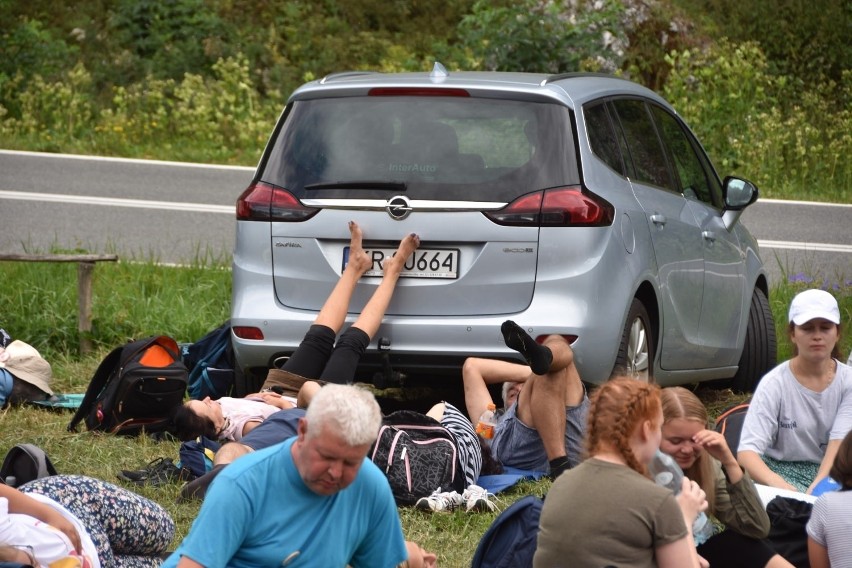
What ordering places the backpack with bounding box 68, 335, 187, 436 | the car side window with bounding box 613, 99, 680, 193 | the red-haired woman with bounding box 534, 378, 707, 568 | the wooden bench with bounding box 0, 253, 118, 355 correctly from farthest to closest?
the wooden bench with bounding box 0, 253, 118, 355 < the car side window with bounding box 613, 99, 680, 193 < the backpack with bounding box 68, 335, 187, 436 < the red-haired woman with bounding box 534, 378, 707, 568

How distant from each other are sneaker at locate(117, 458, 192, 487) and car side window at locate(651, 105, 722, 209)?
3.27 metres

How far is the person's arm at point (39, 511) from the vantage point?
4.52 m

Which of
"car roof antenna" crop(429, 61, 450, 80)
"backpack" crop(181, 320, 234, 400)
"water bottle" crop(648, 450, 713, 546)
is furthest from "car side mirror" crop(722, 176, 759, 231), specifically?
"water bottle" crop(648, 450, 713, 546)

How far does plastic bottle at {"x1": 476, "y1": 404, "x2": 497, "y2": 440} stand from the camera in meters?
7.00

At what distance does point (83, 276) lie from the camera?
905 centimetres

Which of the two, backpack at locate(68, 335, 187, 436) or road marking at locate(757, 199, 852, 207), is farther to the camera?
road marking at locate(757, 199, 852, 207)

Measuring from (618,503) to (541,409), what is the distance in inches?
102

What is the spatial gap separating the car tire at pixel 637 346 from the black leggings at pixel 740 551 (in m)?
1.98

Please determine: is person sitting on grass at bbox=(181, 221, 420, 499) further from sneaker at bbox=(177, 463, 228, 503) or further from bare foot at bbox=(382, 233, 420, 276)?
sneaker at bbox=(177, 463, 228, 503)

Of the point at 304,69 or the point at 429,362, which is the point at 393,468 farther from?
the point at 304,69

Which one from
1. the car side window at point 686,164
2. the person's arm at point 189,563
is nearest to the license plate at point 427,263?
the car side window at point 686,164

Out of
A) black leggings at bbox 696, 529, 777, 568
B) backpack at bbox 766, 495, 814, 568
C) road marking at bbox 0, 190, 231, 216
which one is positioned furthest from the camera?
road marking at bbox 0, 190, 231, 216

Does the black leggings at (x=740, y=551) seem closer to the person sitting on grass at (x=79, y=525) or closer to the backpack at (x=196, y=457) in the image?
the person sitting on grass at (x=79, y=525)

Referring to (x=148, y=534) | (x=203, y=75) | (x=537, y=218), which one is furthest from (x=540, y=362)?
(x=203, y=75)
